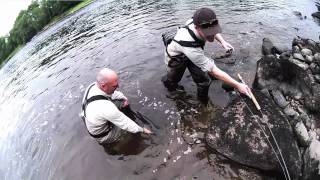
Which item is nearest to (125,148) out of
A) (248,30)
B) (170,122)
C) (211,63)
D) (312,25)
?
(170,122)

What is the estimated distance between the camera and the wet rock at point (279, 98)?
29.4ft

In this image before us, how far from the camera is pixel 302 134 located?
7516 millimetres

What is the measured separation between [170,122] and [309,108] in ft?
13.9

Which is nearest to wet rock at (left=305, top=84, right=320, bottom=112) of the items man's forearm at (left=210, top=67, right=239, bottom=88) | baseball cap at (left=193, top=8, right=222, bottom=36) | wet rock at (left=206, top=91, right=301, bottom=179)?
wet rock at (left=206, top=91, right=301, bottom=179)

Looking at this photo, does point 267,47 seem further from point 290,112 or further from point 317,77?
point 290,112

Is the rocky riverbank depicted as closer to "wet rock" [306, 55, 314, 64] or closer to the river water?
the river water

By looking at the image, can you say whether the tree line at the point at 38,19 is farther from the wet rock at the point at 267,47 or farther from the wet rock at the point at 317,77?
the wet rock at the point at 317,77

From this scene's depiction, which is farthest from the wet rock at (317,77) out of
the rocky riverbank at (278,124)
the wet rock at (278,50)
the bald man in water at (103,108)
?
the bald man in water at (103,108)

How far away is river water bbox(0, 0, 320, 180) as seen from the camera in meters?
8.20

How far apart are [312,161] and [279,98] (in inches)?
117

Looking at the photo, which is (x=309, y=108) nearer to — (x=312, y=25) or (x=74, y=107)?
(x=74, y=107)

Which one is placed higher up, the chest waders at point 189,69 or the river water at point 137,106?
the chest waders at point 189,69

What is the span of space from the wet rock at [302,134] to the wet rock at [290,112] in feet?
2.09

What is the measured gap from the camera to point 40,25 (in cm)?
6738
